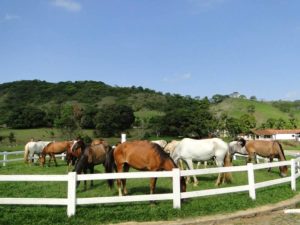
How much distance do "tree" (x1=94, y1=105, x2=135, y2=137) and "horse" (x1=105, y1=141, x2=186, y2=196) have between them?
267ft

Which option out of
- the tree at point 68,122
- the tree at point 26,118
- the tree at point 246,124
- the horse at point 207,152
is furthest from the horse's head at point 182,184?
the tree at point 246,124

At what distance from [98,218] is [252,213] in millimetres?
3455

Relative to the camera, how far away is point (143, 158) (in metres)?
9.52

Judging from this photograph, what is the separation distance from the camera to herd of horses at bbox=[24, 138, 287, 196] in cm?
945

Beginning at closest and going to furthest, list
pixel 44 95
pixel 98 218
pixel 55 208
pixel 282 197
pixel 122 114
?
pixel 98 218, pixel 55 208, pixel 282 197, pixel 122 114, pixel 44 95

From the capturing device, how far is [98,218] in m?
7.38

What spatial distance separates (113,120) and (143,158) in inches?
3406

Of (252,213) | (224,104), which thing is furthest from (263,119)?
(252,213)

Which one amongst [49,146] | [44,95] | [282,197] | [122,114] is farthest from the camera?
[44,95]

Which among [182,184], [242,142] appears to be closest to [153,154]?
[182,184]

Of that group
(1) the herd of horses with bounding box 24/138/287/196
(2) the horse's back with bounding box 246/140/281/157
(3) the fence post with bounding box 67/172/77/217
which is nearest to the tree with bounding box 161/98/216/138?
(1) the herd of horses with bounding box 24/138/287/196

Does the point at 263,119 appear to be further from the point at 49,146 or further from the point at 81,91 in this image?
the point at 49,146

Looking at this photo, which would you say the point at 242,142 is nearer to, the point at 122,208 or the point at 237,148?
the point at 237,148

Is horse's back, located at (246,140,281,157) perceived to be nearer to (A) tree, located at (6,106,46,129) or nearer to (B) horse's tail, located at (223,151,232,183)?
(B) horse's tail, located at (223,151,232,183)
